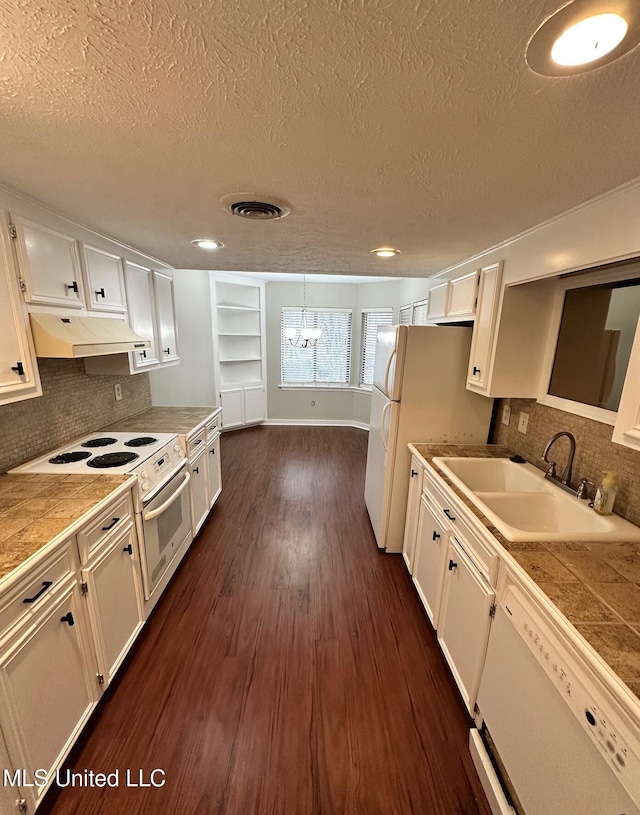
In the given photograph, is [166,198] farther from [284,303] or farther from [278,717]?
[284,303]

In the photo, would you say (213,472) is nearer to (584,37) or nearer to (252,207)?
(252,207)

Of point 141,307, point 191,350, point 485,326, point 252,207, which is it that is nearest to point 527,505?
point 485,326

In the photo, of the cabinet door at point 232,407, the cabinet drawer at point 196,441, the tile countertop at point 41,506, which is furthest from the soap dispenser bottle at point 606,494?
the cabinet door at point 232,407

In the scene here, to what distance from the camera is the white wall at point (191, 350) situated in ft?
14.3

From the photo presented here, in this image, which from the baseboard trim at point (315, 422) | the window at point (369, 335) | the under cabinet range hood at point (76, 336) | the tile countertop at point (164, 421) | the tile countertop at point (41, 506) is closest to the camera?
the tile countertop at point (41, 506)

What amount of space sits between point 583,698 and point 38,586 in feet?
5.43

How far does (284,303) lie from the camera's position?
5.79 m

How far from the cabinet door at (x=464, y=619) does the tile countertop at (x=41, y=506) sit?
1.64m

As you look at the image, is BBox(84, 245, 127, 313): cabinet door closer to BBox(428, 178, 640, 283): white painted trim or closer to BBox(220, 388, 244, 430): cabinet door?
BBox(428, 178, 640, 283): white painted trim

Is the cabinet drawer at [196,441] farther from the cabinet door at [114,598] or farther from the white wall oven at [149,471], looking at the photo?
the cabinet door at [114,598]

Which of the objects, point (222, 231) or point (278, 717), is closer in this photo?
point (278, 717)

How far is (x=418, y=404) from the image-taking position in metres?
2.36

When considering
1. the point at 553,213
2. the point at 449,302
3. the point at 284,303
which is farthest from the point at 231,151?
the point at 284,303

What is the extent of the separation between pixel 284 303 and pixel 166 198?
442 cm
